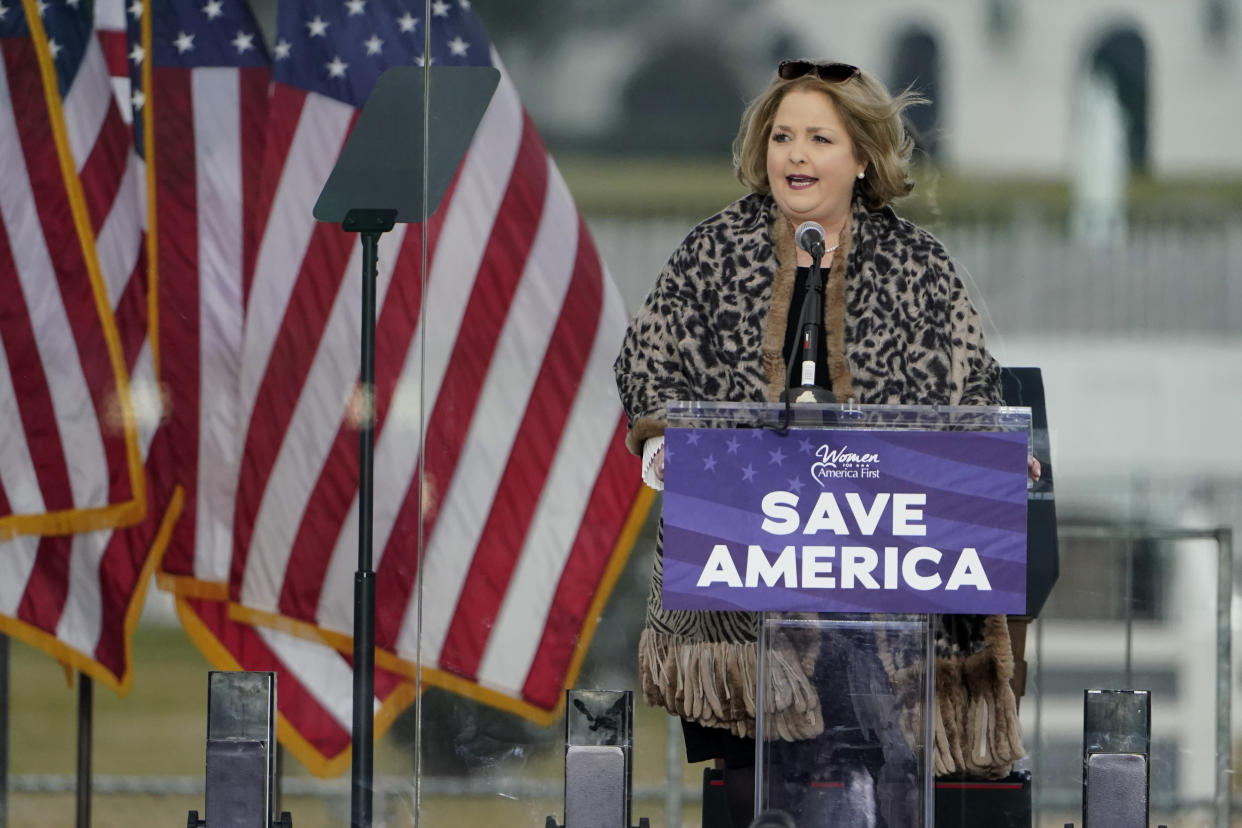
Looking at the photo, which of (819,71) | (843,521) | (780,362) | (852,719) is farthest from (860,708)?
(819,71)

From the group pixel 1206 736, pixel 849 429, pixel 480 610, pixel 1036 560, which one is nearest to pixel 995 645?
pixel 849 429

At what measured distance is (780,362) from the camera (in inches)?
140

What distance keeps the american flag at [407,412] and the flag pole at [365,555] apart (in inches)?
1.2

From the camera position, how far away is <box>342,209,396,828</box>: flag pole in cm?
477

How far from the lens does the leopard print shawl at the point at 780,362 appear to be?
3.52m

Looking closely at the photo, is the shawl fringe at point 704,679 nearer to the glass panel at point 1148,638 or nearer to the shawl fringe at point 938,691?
the shawl fringe at point 938,691

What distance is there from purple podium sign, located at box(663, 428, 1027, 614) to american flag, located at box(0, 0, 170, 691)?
7.72 feet

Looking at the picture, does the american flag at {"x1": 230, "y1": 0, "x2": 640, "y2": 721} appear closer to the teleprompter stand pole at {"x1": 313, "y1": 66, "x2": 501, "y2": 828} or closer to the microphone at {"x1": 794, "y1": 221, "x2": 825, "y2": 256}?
the teleprompter stand pole at {"x1": 313, "y1": 66, "x2": 501, "y2": 828}

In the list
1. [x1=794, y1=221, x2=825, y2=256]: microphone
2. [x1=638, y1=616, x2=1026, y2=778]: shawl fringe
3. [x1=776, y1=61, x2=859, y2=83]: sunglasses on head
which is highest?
[x1=776, y1=61, x2=859, y2=83]: sunglasses on head

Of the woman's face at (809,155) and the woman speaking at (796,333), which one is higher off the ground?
the woman's face at (809,155)

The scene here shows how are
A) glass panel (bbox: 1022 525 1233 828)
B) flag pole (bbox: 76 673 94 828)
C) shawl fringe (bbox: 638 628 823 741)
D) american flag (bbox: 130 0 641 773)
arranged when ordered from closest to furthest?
shawl fringe (bbox: 638 628 823 741), glass panel (bbox: 1022 525 1233 828), american flag (bbox: 130 0 641 773), flag pole (bbox: 76 673 94 828)

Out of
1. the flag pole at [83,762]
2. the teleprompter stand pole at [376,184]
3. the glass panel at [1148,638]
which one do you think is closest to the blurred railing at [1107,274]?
the glass panel at [1148,638]

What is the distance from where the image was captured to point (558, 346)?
4777 mm

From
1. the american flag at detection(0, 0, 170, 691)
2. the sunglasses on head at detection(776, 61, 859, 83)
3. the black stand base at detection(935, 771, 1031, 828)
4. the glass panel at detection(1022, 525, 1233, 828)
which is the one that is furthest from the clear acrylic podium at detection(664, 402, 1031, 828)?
the american flag at detection(0, 0, 170, 691)
